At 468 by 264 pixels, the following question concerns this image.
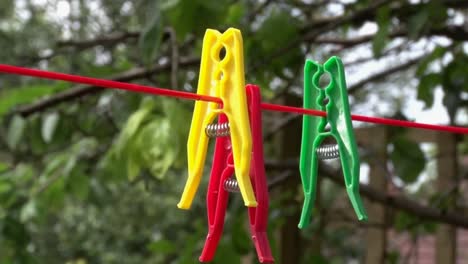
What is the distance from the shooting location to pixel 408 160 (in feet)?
4.68

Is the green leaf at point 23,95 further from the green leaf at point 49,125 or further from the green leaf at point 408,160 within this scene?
the green leaf at point 408,160

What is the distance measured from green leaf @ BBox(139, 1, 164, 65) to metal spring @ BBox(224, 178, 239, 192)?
48 centimetres

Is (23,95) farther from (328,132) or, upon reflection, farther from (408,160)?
(328,132)

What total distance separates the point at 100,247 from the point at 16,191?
198cm

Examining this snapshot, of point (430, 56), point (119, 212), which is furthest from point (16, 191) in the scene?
point (119, 212)

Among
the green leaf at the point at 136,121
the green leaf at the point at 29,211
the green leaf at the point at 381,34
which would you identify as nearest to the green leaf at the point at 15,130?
the green leaf at the point at 29,211

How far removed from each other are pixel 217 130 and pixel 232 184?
0.11ft

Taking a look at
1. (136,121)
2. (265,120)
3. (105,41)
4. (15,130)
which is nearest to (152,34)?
(136,121)

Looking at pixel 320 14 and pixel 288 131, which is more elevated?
pixel 320 14

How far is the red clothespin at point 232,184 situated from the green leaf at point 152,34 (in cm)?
47

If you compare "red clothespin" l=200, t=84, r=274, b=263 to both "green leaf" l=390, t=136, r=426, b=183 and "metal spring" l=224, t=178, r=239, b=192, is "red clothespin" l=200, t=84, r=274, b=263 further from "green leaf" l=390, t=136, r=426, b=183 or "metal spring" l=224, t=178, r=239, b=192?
"green leaf" l=390, t=136, r=426, b=183

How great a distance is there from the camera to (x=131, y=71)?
133cm

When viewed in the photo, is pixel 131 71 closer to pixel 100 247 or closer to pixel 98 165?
pixel 98 165

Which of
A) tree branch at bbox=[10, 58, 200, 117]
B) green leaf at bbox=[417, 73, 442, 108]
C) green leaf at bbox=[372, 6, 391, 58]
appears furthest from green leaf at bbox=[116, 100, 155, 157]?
green leaf at bbox=[417, 73, 442, 108]
